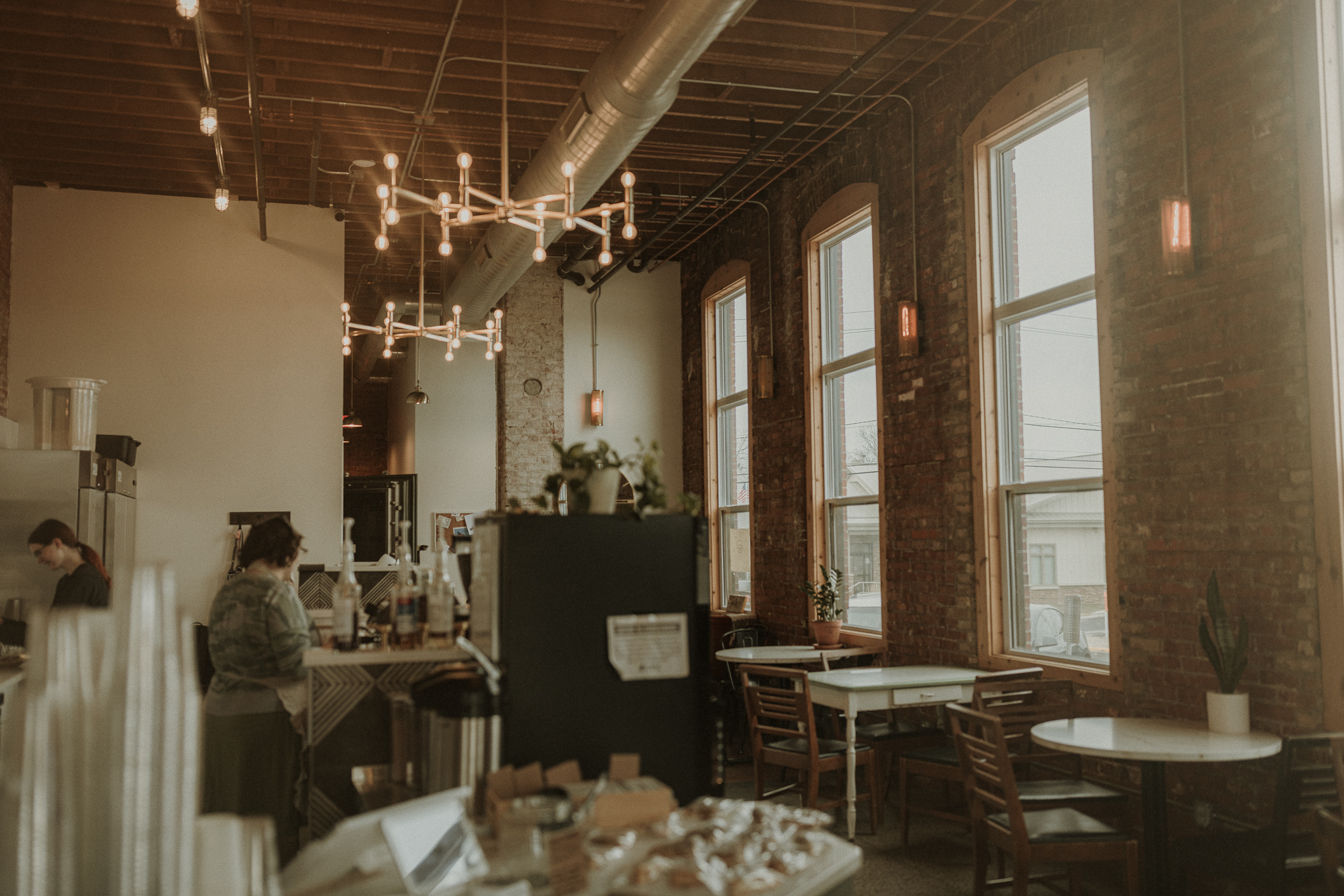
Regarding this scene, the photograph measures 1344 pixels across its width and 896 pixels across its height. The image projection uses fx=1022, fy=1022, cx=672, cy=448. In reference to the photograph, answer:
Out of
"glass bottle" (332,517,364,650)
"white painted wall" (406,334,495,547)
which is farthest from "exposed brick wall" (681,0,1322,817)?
"white painted wall" (406,334,495,547)

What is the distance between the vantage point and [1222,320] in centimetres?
441

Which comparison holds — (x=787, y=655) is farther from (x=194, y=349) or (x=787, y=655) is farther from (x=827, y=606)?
(x=194, y=349)

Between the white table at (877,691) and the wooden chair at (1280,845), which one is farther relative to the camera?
the white table at (877,691)

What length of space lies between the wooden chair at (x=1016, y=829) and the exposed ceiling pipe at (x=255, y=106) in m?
4.92

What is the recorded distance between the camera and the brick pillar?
10.8 metres

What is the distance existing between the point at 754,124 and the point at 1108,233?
3.29 metres

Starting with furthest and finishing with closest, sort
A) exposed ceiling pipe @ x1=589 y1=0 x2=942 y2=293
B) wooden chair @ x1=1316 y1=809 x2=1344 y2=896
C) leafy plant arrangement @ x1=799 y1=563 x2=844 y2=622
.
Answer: leafy plant arrangement @ x1=799 y1=563 x2=844 y2=622, exposed ceiling pipe @ x1=589 y1=0 x2=942 y2=293, wooden chair @ x1=1316 y1=809 x2=1344 y2=896

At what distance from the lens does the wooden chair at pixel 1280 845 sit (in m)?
3.40

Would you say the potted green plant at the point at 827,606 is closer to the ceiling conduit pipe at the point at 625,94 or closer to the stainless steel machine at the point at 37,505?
the ceiling conduit pipe at the point at 625,94

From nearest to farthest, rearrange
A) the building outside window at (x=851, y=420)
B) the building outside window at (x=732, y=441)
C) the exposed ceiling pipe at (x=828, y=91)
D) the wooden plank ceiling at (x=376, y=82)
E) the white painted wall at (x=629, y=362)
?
the exposed ceiling pipe at (x=828, y=91), the wooden plank ceiling at (x=376, y=82), the building outside window at (x=851, y=420), the building outside window at (x=732, y=441), the white painted wall at (x=629, y=362)

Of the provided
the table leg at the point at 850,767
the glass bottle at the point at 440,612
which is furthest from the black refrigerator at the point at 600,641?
the table leg at the point at 850,767

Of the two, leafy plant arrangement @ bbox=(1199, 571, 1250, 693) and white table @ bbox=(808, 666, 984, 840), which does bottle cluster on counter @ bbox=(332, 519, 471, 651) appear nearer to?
white table @ bbox=(808, 666, 984, 840)

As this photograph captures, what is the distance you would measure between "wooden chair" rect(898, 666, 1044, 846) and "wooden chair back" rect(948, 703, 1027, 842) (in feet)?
2.48

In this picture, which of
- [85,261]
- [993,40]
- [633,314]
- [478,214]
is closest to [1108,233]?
[993,40]
